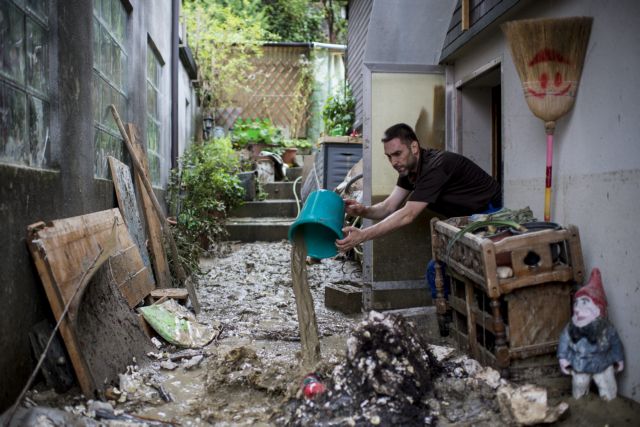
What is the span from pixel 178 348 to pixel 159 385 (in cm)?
74

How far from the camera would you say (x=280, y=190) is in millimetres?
10883

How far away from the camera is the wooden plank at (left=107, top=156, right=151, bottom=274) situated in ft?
14.3

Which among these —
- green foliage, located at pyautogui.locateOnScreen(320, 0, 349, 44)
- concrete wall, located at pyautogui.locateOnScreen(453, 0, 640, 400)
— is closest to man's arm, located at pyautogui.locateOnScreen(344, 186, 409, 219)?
concrete wall, located at pyautogui.locateOnScreen(453, 0, 640, 400)

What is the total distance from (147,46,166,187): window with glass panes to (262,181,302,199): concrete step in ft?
11.7

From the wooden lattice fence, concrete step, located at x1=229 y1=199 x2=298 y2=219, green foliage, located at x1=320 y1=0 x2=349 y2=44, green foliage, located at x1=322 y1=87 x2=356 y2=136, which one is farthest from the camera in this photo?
green foliage, located at x1=320 y1=0 x2=349 y2=44

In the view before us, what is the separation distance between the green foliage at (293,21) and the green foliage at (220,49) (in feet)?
6.53

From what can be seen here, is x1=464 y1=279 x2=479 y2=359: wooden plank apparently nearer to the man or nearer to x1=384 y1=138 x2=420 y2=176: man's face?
the man

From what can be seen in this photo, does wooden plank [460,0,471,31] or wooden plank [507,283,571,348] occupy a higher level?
wooden plank [460,0,471,31]

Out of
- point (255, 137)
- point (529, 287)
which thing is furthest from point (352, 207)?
point (255, 137)

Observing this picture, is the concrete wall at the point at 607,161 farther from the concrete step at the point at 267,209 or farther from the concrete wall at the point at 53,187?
the concrete step at the point at 267,209

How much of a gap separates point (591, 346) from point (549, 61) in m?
1.66

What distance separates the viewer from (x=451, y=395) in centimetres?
278

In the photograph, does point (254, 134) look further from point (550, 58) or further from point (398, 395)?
point (398, 395)

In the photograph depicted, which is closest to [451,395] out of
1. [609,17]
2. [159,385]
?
[159,385]
